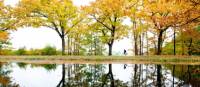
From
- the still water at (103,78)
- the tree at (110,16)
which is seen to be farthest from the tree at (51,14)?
Result: the still water at (103,78)

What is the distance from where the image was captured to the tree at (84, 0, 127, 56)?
50344mm

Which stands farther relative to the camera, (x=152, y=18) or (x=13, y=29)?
(x=13, y=29)

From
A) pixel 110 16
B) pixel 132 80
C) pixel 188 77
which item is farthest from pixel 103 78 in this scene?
pixel 110 16

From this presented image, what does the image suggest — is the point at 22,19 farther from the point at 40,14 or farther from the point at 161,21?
the point at 161,21

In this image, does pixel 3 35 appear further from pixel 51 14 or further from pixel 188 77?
pixel 188 77

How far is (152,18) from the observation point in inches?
1852

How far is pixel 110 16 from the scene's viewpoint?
51594 millimetres

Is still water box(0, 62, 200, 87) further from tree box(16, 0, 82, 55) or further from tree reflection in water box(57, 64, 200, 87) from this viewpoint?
tree box(16, 0, 82, 55)

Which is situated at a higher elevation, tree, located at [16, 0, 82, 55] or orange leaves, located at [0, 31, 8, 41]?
tree, located at [16, 0, 82, 55]

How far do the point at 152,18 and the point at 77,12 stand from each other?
11.6 m

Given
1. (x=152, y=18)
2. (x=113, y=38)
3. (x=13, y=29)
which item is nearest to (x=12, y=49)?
A: (x=13, y=29)

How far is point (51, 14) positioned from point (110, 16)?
751 cm

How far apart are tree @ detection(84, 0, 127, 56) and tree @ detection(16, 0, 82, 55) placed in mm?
2580

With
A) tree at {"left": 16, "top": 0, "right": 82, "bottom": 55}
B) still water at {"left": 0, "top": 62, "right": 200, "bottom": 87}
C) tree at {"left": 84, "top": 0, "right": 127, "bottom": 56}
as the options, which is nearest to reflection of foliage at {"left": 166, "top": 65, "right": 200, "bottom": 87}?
still water at {"left": 0, "top": 62, "right": 200, "bottom": 87}
